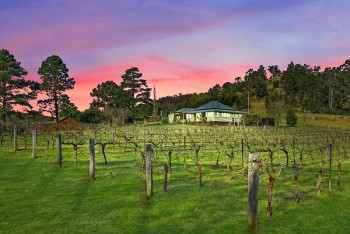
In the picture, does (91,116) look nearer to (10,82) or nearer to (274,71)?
(10,82)

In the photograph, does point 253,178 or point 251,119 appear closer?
point 253,178

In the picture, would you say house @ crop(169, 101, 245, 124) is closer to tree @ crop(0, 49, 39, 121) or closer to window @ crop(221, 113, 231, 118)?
window @ crop(221, 113, 231, 118)

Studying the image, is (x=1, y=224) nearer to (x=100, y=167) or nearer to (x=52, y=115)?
(x=100, y=167)

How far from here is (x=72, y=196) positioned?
13172 millimetres

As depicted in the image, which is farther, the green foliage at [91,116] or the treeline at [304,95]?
the treeline at [304,95]

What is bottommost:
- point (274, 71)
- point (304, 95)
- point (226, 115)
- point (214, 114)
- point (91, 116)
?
point (226, 115)

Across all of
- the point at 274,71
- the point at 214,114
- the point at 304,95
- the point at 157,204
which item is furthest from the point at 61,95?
→ the point at 274,71

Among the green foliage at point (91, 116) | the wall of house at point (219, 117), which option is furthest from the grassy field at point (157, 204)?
the wall of house at point (219, 117)

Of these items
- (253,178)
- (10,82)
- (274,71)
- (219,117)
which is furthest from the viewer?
(274,71)

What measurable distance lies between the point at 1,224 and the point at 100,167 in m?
9.85

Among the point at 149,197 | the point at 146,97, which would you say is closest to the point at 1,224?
the point at 149,197

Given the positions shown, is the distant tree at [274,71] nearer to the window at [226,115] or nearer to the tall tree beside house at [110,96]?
the window at [226,115]

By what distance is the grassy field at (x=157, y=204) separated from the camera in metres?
9.79

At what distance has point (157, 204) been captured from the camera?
11898 mm
